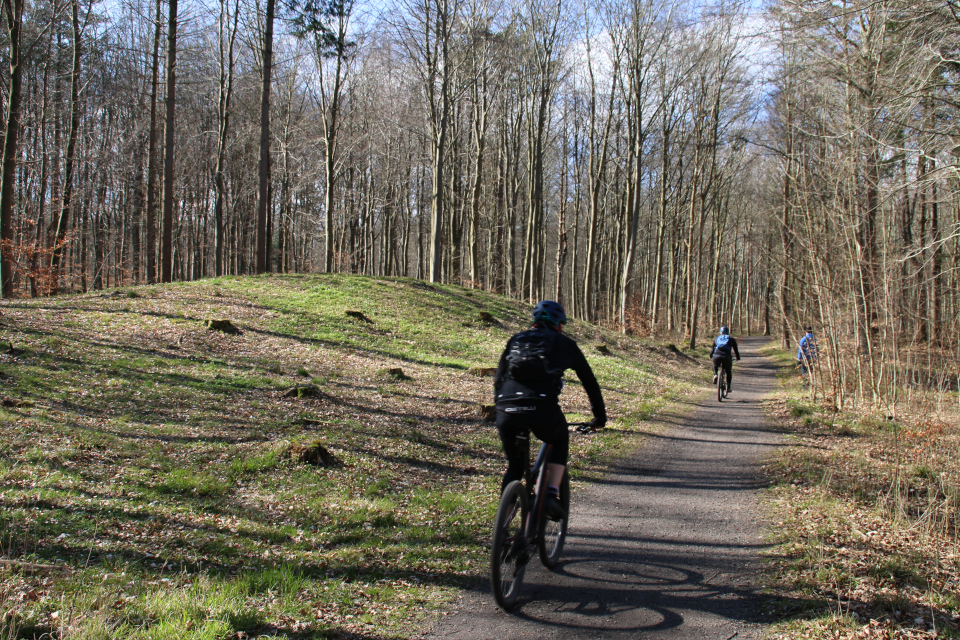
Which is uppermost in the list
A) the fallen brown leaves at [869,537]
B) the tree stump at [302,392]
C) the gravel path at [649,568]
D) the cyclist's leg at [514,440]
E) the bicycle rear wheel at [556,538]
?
the cyclist's leg at [514,440]

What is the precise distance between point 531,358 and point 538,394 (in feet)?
0.93

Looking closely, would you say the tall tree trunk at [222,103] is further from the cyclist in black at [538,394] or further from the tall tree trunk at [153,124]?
the cyclist in black at [538,394]

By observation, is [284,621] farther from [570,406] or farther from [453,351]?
[453,351]

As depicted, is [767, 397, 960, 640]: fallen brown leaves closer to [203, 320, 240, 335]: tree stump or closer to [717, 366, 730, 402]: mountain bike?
[717, 366, 730, 402]: mountain bike

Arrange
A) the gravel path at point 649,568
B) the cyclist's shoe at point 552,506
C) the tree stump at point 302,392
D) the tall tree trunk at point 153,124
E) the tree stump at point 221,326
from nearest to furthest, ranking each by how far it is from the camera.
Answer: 1. the gravel path at point 649,568
2. the cyclist's shoe at point 552,506
3. the tree stump at point 302,392
4. the tree stump at point 221,326
5. the tall tree trunk at point 153,124

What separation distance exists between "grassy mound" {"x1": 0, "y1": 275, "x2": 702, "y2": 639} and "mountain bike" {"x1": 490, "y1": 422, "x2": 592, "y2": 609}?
0.60m

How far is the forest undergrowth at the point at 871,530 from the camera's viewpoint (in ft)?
13.7

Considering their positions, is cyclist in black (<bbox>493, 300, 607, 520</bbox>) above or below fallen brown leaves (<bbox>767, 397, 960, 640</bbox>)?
above

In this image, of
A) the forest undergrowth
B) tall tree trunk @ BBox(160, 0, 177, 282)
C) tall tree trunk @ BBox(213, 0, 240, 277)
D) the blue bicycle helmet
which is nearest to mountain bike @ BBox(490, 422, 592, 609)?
the blue bicycle helmet

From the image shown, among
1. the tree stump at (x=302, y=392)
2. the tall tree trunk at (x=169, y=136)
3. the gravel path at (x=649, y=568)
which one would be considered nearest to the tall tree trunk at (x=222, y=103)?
the tall tree trunk at (x=169, y=136)

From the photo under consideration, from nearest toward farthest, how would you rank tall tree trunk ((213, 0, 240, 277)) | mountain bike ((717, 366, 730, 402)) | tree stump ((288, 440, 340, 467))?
tree stump ((288, 440, 340, 467)), mountain bike ((717, 366, 730, 402)), tall tree trunk ((213, 0, 240, 277))

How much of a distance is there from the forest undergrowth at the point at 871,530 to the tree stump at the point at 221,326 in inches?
493

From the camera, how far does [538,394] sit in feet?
14.1

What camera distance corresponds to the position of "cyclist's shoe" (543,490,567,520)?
4.59 meters
